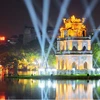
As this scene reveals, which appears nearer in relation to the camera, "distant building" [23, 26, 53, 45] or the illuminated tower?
the illuminated tower

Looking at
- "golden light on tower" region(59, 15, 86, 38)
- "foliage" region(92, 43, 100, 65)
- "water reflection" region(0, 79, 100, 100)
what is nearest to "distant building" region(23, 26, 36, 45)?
"foliage" region(92, 43, 100, 65)

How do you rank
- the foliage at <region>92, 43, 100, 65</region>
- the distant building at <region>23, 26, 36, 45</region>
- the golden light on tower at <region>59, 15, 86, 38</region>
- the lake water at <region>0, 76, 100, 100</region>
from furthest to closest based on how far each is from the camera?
the distant building at <region>23, 26, 36, 45</region> < the foliage at <region>92, 43, 100, 65</region> < the golden light on tower at <region>59, 15, 86, 38</region> < the lake water at <region>0, 76, 100, 100</region>

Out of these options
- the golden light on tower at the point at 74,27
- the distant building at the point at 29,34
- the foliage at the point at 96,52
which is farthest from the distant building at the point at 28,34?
the golden light on tower at the point at 74,27

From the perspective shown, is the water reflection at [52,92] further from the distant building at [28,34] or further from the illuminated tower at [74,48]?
the distant building at [28,34]

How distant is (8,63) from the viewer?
81.6 metres

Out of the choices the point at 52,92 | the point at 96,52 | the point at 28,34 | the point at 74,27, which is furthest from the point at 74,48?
the point at 28,34

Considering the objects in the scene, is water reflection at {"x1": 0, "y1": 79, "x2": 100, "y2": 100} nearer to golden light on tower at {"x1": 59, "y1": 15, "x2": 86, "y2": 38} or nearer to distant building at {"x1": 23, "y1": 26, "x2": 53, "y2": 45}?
golden light on tower at {"x1": 59, "y1": 15, "x2": 86, "y2": 38}

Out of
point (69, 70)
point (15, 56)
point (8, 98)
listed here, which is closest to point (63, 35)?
point (69, 70)

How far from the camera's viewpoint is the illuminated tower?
66250 millimetres

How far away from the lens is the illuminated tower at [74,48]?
6625 centimetres

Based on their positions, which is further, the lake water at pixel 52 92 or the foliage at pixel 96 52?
the foliage at pixel 96 52

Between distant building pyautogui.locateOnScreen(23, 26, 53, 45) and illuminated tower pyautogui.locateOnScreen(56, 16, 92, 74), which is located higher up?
distant building pyautogui.locateOnScreen(23, 26, 53, 45)

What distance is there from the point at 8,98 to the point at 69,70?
114 feet

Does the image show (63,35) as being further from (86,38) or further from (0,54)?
(0,54)
